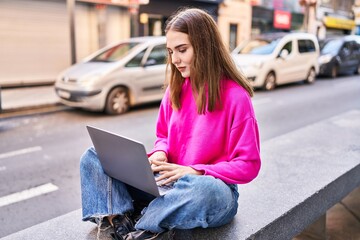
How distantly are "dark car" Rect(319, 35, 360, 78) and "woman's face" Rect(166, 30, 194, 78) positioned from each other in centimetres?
1405

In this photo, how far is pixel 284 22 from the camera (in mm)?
22234

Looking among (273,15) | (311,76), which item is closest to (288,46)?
(311,76)

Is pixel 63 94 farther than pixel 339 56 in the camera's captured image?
No

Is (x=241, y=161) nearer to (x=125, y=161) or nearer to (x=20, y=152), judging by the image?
(x=125, y=161)

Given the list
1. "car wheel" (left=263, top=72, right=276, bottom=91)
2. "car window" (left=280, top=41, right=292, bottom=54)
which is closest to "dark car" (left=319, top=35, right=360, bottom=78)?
"car window" (left=280, top=41, right=292, bottom=54)

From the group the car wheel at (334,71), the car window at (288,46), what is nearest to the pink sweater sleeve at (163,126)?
the car window at (288,46)

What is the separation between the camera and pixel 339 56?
599 inches

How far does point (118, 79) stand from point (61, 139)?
6.87 feet

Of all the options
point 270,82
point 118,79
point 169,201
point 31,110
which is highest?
point 169,201

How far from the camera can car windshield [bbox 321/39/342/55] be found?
15266 millimetres

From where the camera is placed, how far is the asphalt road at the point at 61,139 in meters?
3.68

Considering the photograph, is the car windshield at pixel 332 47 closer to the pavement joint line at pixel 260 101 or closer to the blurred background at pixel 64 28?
the blurred background at pixel 64 28

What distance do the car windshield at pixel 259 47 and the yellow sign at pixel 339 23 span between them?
16155 millimetres

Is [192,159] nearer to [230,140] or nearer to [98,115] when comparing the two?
[230,140]
